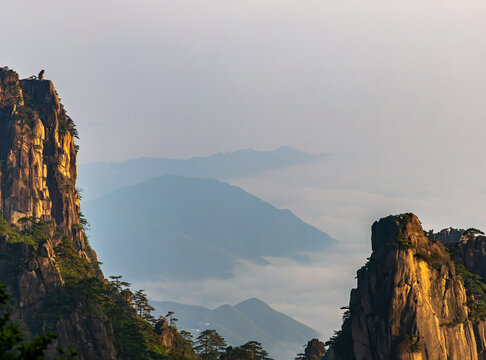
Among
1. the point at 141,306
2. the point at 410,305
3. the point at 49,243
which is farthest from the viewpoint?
the point at 141,306

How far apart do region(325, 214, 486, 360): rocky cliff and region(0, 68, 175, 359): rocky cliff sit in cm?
3879

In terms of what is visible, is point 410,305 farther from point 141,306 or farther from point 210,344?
point 141,306

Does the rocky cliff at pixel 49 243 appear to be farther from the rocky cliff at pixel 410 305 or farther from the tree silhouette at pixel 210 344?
the rocky cliff at pixel 410 305

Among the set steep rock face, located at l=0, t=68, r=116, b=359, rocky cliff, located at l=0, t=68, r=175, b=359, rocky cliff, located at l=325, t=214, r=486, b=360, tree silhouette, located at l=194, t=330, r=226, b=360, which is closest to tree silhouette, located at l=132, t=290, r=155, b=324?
rocky cliff, located at l=0, t=68, r=175, b=359

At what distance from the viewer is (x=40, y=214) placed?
175m

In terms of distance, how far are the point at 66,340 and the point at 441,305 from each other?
5879cm

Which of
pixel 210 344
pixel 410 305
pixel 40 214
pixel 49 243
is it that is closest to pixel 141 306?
pixel 210 344

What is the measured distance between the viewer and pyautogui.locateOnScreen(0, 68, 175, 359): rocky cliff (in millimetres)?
130875

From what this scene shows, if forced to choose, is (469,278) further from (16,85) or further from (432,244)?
(16,85)

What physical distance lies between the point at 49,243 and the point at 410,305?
60261 millimetres

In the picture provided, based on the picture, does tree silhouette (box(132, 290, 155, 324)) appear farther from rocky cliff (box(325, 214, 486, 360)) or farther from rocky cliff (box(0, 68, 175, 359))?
rocky cliff (box(325, 214, 486, 360))

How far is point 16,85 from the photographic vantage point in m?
184

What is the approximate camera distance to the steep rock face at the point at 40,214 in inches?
5148

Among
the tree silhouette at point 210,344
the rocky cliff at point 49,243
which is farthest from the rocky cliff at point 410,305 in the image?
the rocky cliff at point 49,243
